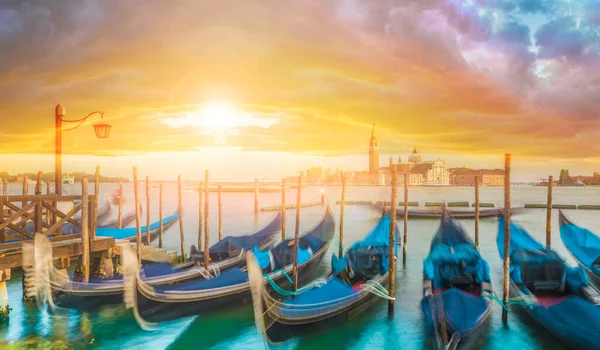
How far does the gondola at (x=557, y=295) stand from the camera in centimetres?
550

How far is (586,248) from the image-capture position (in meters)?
9.22

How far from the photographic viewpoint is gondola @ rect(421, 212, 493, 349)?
17.8 ft

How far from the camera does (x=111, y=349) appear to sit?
634cm

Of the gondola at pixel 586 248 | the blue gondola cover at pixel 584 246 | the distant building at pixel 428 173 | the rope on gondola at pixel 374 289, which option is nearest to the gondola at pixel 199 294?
the rope on gondola at pixel 374 289

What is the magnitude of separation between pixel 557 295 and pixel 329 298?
13.0 feet

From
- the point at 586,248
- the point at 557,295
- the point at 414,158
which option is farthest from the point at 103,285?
the point at 414,158

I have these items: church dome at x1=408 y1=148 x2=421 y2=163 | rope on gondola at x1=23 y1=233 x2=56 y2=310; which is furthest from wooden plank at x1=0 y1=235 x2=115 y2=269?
church dome at x1=408 y1=148 x2=421 y2=163

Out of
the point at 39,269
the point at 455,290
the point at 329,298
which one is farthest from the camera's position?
the point at 39,269

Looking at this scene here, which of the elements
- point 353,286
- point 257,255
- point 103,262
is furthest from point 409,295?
point 103,262

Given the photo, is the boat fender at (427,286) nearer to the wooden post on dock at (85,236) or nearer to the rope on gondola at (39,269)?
the wooden post on dock at (85,236)

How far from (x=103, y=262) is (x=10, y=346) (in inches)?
91.9

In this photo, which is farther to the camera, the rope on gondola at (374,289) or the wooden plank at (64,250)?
the rope on gondola at (374,289)

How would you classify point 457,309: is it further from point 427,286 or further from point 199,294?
point 199,294

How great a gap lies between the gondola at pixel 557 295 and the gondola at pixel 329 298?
239 cm
